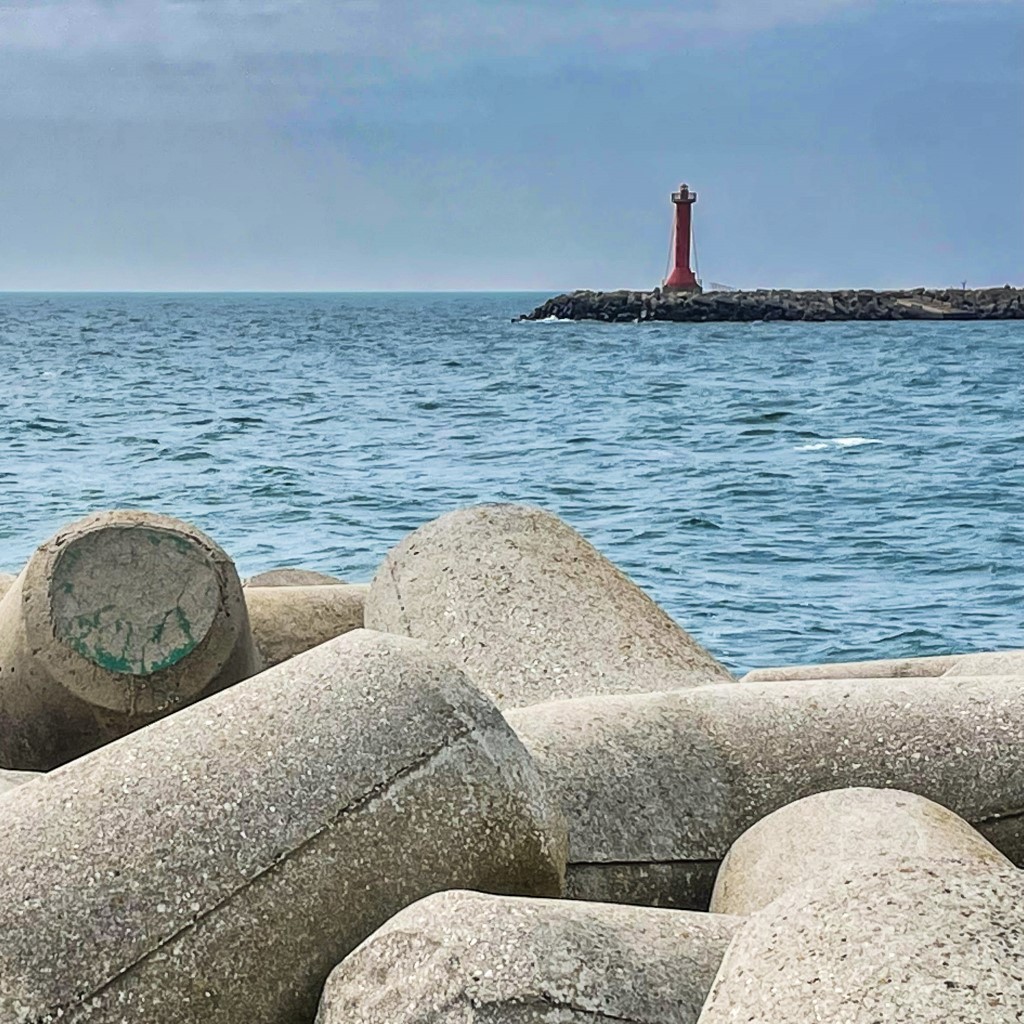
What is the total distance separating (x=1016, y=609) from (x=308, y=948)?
8760 millimetres

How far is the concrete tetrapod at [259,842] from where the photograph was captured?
7.51ft

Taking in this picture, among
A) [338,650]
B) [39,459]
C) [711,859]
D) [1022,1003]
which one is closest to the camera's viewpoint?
[1022,1003]

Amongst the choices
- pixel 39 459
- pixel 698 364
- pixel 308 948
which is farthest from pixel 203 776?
pixel 698 364

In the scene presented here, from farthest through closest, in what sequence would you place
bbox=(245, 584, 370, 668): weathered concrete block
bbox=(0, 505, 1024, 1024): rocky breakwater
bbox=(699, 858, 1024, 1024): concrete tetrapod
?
bbox=(245, 584, 370, 668): weathered concrete block
bbox=(0, 505, 1024, 1024): rocky breakwater
bbox=(699, 858, 1024, 1024): concrete tetrapod

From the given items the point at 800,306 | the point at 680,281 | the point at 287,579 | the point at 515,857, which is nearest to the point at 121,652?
the point at 515,857

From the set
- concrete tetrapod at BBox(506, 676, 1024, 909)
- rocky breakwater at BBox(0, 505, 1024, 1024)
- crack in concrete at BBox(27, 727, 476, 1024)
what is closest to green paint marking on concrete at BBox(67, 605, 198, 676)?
rocky breakwater at BBox(0, 505, 1024, 1024)

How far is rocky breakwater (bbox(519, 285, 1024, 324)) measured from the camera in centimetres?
6350

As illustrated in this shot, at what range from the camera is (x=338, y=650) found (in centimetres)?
269

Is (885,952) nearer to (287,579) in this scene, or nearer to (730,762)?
(730,762)

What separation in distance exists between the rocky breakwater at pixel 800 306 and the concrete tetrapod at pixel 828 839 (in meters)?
60.9

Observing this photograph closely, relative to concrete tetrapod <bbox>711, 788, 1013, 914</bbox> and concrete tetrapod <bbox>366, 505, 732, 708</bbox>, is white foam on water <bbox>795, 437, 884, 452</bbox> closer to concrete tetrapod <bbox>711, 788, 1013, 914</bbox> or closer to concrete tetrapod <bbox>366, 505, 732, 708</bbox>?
concrete tetrapod <bbox>366, 505, 732, 708</bbox>

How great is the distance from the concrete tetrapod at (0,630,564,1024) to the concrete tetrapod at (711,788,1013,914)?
371 mm

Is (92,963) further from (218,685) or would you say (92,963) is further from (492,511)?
(492,511)

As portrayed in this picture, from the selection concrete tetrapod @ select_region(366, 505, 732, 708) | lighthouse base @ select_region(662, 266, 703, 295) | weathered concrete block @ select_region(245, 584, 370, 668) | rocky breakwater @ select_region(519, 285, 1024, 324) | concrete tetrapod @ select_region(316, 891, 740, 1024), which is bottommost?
rocky breakwater @ select_region(519, 285, 1024, 324)
